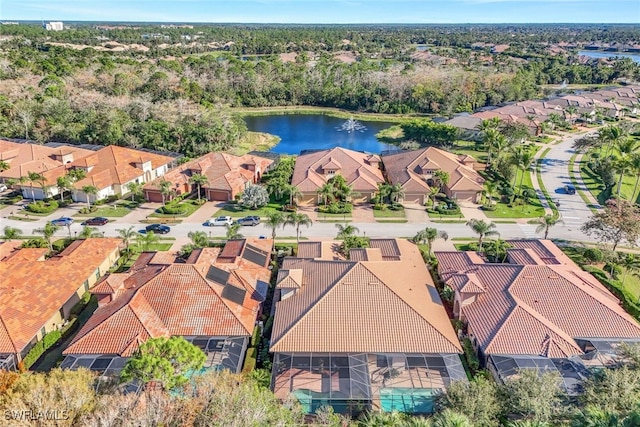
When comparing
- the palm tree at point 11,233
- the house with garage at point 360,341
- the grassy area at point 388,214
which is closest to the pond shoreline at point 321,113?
the grassy area at point 388,214

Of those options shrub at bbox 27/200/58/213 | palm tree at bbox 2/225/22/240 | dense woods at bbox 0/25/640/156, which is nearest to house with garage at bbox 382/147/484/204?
dense woods at bbox 0/25/640/156

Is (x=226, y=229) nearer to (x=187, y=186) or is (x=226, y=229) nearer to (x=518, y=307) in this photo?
(x=187, y=186)

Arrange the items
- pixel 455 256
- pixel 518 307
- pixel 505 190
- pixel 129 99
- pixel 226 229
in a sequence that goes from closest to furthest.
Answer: pixel 518 307 < pixel 455 256 < pixel 226 229 < pixel 505 190 < pixel 129 99

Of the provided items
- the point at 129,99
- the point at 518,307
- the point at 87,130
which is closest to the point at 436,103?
the point at 129,99

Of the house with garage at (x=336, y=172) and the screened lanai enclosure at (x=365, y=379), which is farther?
the house with garage at (x=336, y=172)

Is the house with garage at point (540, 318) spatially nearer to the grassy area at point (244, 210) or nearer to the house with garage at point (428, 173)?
the house with garage at point (428, 173)

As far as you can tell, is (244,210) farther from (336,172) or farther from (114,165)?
(114,165)
